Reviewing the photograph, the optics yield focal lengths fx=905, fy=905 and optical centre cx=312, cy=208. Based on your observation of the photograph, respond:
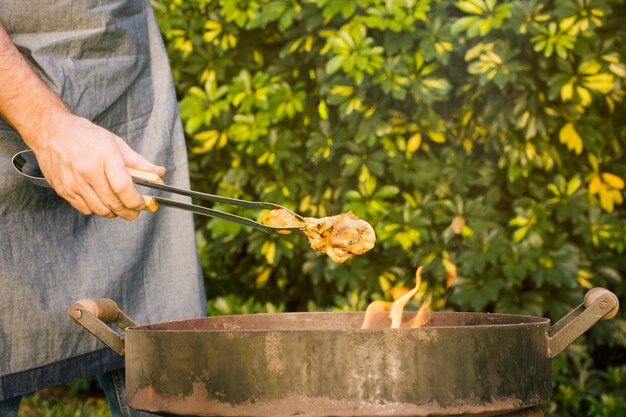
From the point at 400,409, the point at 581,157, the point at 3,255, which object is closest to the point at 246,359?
the point at 400,409

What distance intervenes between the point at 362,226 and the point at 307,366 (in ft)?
1.57

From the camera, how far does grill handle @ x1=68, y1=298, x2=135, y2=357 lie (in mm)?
1683

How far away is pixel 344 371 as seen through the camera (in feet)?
4.67

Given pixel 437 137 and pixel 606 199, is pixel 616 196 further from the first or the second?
pixel 437 137

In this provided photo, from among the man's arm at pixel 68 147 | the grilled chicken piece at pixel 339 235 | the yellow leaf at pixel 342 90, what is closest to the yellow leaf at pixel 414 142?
the yellow leaf at pixel 342 90

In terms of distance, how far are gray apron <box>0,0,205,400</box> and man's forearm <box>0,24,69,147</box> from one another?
0.13m

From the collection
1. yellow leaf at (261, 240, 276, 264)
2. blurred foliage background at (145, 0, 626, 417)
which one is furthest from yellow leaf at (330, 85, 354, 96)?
yellow leaf at (261, 240, 276, 264)

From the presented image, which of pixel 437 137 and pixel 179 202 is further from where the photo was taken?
pixel 437 137

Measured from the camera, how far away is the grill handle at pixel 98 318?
1.68 m

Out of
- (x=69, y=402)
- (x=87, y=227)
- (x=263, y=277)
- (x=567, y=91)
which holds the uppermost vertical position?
(x=87, y=227)

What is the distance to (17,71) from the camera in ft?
5.86

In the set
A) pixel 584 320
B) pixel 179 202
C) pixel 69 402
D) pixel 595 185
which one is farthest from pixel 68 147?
pixel 69 402

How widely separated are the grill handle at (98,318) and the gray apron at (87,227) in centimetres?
27

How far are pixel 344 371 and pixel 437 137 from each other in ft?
6.44
